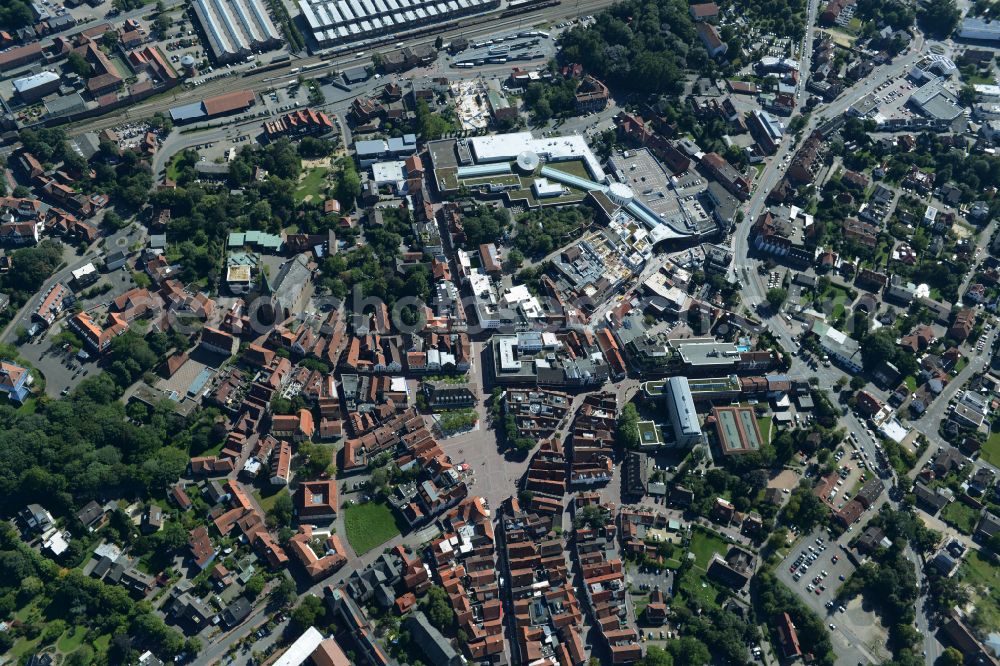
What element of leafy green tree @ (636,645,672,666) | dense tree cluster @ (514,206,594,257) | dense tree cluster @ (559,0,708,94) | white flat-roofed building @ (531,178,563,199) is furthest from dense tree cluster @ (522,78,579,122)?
leafy green tree @ (636,645,672,666)

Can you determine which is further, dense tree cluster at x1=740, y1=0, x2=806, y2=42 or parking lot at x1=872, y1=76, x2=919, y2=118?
dense tree cluster at x1=740, y1=0, x2=806, y2=42

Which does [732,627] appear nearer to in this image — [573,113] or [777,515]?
[777,515]

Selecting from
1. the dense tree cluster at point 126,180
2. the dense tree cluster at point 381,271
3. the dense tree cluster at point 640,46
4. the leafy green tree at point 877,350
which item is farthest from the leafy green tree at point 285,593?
the dense tree cluster at point 640,46

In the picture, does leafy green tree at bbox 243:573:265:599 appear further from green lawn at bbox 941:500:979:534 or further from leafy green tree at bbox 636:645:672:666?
green lawn at bbox 941:500:979:534

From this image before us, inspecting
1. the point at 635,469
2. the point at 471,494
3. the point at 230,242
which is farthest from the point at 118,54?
the point at 635,469

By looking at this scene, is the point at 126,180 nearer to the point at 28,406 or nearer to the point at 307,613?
the point at 28,406

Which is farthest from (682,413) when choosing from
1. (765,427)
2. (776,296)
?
(776,296)
